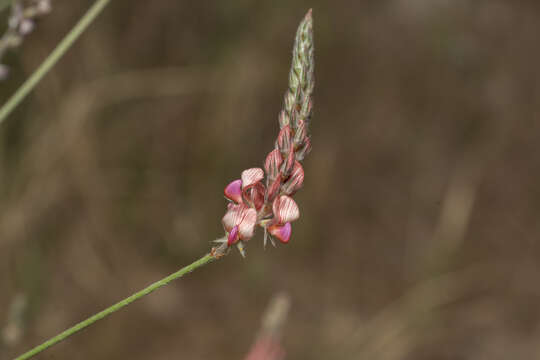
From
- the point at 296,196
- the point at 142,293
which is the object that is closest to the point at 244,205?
the point at 142,293

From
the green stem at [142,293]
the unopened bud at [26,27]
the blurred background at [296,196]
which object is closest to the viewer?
the green stem at [142,293]

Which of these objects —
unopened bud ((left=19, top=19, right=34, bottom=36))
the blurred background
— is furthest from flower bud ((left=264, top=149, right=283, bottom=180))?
the blurred background

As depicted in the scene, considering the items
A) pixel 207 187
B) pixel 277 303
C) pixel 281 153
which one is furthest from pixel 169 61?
pixel 281 153

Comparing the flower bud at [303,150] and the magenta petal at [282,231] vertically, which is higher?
the flower bud at [303,150]

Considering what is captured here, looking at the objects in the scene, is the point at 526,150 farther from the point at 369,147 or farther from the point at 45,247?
the point at 45,247

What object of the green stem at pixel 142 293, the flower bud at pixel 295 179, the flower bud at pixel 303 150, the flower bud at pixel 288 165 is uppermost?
the flower bud at pixel 303 150

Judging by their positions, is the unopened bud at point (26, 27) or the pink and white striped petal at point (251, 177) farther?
the unopened bud at point (26, 27)

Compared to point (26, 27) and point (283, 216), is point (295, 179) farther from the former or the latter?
point (26, 27)

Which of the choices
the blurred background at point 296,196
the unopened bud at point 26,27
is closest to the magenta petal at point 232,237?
the unopened bud at point 26,27

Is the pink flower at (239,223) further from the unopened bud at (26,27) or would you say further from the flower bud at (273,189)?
the unopened bud at (26,27)
